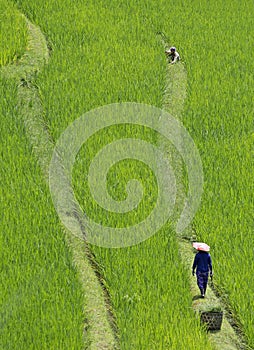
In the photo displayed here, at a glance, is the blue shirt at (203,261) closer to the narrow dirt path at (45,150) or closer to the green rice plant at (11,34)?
the narrow dirt path at (45,150)

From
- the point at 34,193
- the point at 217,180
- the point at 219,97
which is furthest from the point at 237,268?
the point at 219,97

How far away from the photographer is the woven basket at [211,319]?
20.0 ft

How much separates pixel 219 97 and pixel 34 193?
3.69m

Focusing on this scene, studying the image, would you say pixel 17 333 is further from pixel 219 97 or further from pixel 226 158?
pixel 219 97

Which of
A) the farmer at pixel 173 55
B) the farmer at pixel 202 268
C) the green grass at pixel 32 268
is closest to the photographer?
the green grass at pixel 32 268

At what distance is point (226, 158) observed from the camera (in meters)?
8.66

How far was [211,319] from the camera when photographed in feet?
20.0

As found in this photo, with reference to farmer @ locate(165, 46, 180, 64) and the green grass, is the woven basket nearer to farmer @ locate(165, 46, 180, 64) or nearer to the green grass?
the green grass

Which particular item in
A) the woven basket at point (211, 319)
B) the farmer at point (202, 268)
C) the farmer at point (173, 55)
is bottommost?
the woven basket at point (211, 319)

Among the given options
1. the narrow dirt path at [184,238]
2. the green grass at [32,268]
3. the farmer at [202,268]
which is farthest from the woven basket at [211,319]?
the green grass at [32,268]

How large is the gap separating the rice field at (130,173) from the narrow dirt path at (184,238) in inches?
4.9

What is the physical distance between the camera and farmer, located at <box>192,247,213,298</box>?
6414 mm

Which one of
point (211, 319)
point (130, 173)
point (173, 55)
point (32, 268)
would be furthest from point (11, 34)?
point (211, 319)

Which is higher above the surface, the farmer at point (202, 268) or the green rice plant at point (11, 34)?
the green rice plant at point (11, 34)
